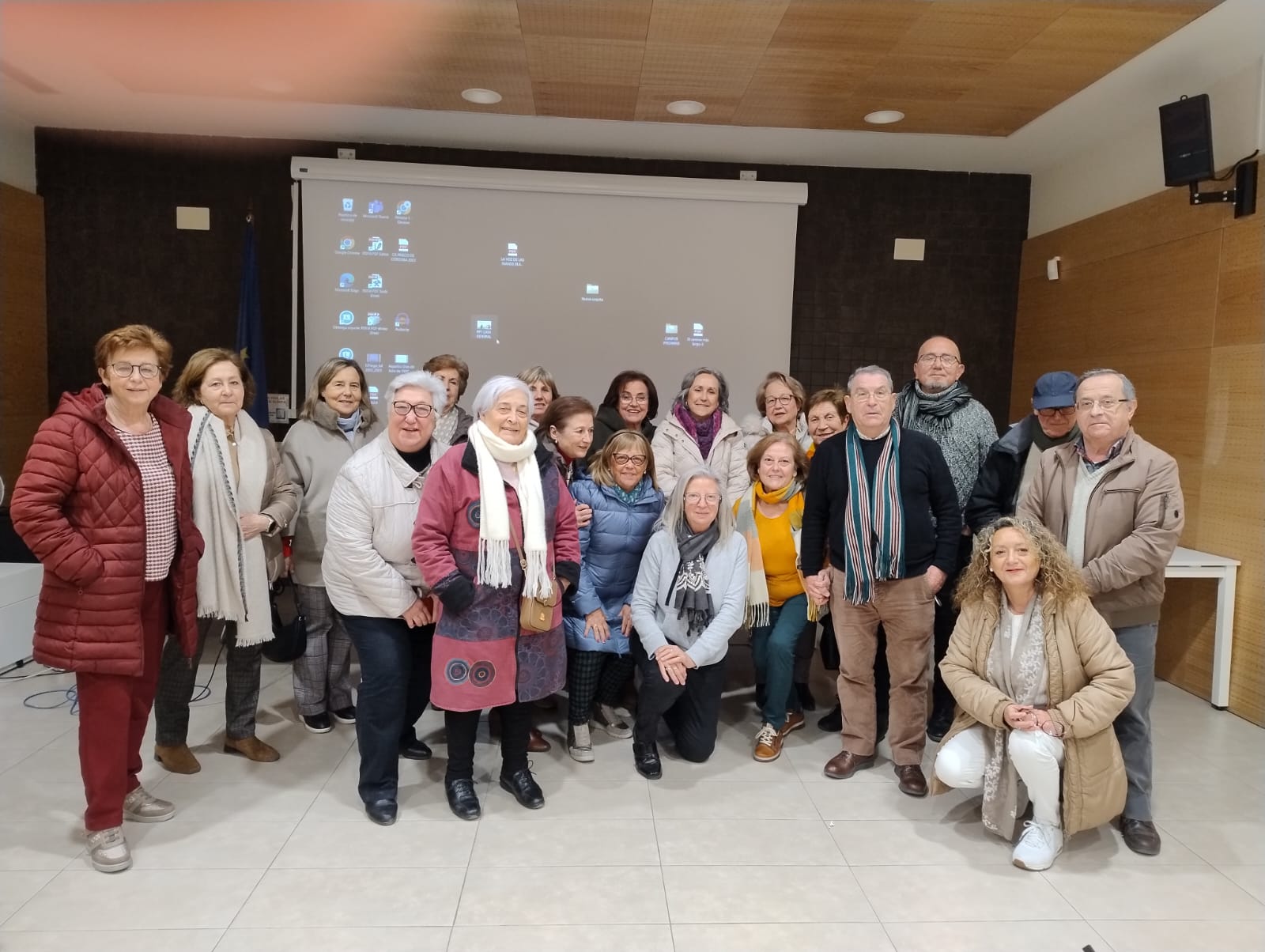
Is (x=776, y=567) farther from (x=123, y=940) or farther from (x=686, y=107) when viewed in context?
(x=686, y=107)

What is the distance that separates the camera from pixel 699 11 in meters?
3.32

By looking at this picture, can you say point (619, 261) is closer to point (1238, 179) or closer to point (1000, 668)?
point (1238, 179)

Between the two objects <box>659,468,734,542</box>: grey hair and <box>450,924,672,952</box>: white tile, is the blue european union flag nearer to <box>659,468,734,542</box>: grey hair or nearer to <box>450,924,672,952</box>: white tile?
<box>659,468,734,542</box>: grey hair

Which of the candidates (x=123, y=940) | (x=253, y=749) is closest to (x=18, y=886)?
(x=123, y=940)

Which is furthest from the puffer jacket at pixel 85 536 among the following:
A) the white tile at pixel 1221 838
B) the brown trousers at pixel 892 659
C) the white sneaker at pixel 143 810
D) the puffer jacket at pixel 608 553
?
the white tile at pixel 1221 838

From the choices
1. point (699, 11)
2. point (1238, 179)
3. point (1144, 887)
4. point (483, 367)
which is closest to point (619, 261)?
point (483, 367)

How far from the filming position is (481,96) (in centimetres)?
431

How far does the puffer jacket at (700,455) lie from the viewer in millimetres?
3674

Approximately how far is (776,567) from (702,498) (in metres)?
0.52

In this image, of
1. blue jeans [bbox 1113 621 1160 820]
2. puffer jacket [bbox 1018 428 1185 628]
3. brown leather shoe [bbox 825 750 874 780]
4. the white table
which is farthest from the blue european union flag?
the white table

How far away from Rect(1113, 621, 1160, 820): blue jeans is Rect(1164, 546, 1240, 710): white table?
1.19m

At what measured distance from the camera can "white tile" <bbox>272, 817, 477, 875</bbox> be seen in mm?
2385

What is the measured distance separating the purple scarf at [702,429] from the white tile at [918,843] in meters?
1.73

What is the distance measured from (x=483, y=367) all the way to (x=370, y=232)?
1.10 meters
